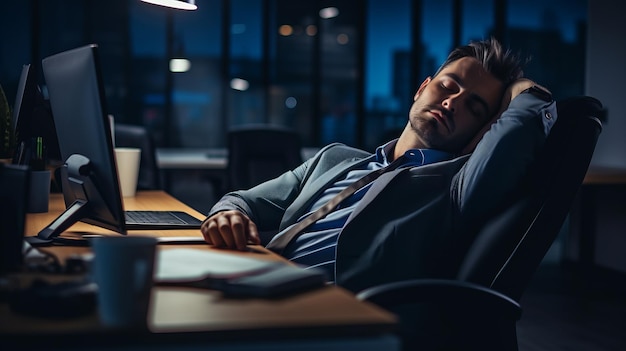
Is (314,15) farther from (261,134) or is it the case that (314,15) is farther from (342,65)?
(261,134)

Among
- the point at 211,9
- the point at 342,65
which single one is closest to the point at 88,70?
the point at 211,9

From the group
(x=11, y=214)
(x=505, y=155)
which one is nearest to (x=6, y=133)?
(x=11, y=214)

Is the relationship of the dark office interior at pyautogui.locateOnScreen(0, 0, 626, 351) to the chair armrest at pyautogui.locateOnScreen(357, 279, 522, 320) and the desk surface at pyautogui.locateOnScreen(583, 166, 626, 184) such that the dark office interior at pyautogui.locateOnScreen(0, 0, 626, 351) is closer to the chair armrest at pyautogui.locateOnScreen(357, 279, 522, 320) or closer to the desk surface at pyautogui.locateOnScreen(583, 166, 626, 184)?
the desk surface at pyautogui.locateOnScreen(583, 166, 626, 184)

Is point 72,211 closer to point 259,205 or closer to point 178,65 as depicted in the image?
point 259,205

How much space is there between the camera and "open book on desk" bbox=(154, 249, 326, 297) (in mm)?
1047

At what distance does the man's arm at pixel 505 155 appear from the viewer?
163 cm

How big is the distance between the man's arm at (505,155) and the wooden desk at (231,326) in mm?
707

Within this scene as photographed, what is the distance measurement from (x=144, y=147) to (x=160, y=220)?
159 centimetres

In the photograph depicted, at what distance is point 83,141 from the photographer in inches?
60.7

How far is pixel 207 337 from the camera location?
862 mm

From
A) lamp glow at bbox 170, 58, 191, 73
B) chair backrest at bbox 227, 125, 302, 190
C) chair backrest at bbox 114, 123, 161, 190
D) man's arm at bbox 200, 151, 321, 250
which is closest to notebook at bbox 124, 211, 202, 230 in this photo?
man's arm at bbox 200, 151, 321, 250

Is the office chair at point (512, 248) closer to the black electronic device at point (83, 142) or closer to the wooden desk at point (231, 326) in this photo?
the wooden desk at point (231, 326)

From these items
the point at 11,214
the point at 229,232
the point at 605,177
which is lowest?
the point at 605,177

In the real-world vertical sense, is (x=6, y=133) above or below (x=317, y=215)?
above
